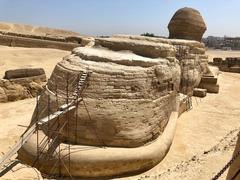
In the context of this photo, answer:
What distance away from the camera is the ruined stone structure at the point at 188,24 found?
1939 centimetres

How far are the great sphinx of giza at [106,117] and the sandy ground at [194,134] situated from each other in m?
0.64

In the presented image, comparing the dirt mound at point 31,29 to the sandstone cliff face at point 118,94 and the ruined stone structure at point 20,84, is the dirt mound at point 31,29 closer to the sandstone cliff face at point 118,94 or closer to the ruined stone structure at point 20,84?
the ruined stone structure at point 20,84

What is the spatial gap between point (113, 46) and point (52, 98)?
315 cm

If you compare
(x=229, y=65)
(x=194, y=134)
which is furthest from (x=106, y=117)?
(x=229, y=65)

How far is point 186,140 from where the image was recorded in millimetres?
11516

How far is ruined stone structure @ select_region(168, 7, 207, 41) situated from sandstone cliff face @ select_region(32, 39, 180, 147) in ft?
27.1

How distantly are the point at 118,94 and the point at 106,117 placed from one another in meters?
0.81

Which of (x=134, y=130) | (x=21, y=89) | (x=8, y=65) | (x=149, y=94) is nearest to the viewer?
(x=134, y=130)

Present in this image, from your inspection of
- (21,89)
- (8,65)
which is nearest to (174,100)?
(21,89)

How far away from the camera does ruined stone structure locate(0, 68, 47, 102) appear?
587 inches

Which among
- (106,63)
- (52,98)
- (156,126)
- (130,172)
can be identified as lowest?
(130,172)

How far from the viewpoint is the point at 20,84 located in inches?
606

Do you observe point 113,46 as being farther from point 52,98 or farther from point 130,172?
point 130,172

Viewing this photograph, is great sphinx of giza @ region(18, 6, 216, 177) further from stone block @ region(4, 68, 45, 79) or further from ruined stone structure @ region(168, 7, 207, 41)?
ruined stone structure @ region(168, 7, 207, 41)
